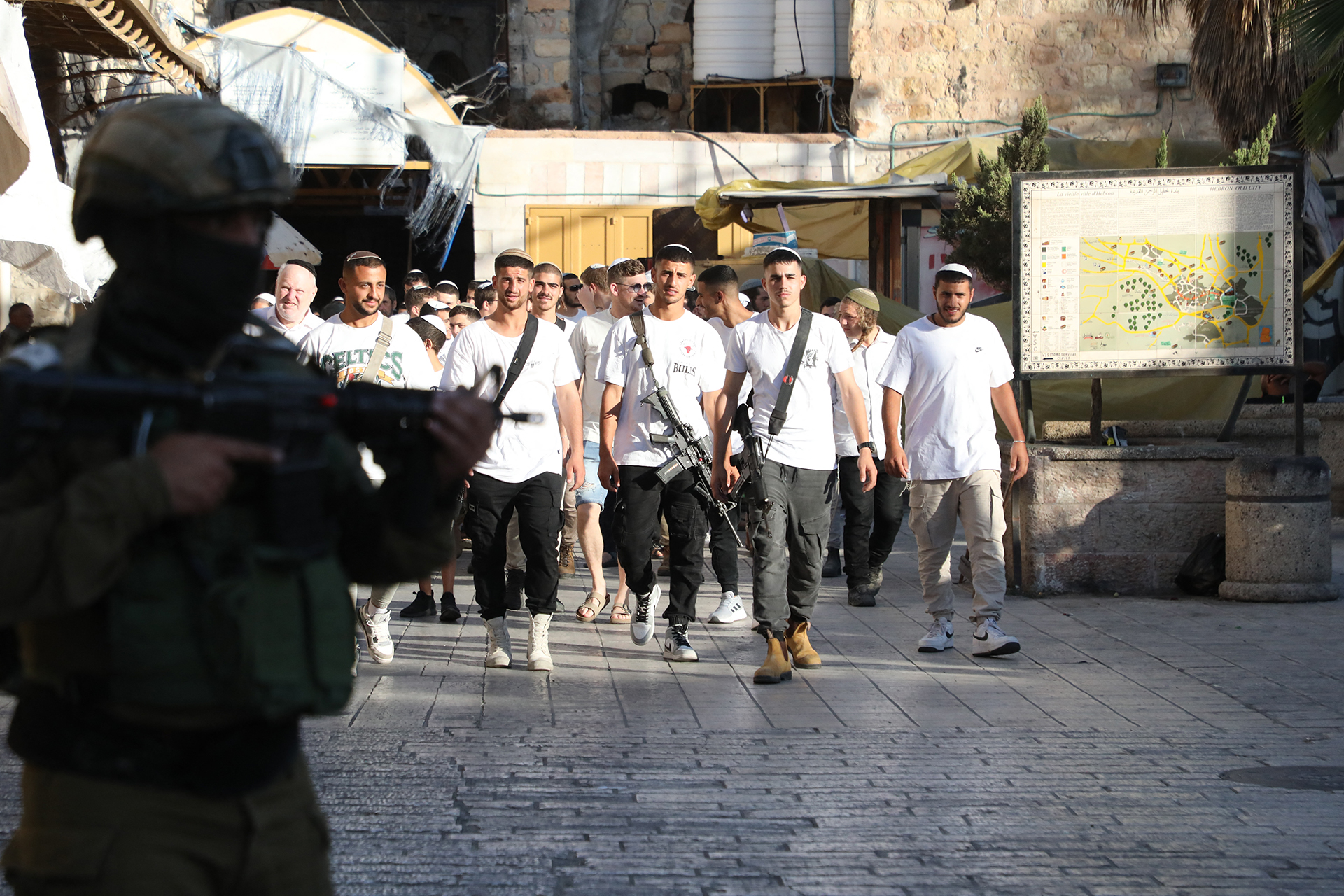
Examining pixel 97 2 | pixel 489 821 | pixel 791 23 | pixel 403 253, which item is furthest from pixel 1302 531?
pixel 403 253

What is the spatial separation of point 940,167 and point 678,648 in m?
11.0

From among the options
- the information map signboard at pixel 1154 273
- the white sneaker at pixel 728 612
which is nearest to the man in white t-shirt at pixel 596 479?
the white sneaker at pixel 728 612

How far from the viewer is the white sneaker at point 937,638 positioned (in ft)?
23.2

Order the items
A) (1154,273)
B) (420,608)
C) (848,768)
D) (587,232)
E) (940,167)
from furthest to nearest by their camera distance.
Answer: (587,232) < (940,167) < (1154,273) < (420,608) < (848,768)

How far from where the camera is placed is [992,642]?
688cm

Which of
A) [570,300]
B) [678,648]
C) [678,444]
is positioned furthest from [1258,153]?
[678,648]

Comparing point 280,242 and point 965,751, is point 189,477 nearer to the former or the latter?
point 965,751

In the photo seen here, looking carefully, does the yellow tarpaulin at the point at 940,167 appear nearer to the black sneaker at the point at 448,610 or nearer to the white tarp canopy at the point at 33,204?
the black sneaker at the point at 448,610

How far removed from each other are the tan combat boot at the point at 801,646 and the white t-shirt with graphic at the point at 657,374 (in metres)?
1.08

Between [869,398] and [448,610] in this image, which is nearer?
[448,610]

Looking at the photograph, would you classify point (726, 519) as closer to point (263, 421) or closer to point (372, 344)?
point (372, 344)

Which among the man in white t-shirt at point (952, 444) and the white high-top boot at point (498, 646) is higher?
the man in white t-shirt at point (952, 444)

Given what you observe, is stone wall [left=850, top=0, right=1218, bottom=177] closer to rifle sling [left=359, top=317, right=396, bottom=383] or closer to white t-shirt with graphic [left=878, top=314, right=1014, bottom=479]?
white t-shirt with graphic [left=878, top=314, right=1014, bottom=479]

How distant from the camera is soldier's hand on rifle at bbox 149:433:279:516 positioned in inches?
71.9
